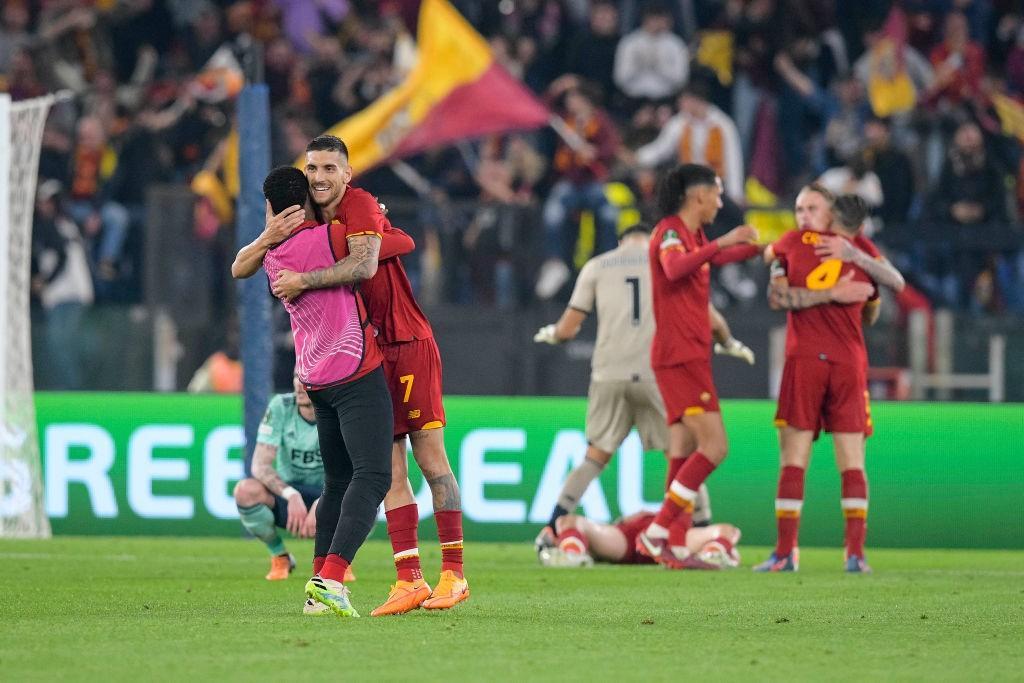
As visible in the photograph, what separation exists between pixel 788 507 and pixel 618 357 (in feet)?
5.55

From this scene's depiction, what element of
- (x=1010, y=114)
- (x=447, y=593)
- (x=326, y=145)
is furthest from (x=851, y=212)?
(x=1010, y=114)

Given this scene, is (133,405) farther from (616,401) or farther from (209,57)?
(209,57)

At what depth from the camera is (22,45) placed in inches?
779

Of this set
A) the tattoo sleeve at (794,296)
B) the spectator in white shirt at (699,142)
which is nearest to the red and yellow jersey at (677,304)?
the tattoo sleeve at (794,296)

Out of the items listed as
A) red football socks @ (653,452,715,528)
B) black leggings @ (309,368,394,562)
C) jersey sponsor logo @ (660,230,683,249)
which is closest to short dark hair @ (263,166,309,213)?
black leggings @ (309,368,394,562)

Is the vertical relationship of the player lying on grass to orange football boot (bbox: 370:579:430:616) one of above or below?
below

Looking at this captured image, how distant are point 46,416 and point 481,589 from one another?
5951 mm

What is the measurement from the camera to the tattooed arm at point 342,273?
7254mm

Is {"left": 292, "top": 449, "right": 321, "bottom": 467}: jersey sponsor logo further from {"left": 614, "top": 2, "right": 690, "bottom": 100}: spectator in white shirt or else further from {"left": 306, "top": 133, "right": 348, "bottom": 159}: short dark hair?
{"left": 614, "top": 2, "right": 690, "bottom": 100}: spectator in white shirt

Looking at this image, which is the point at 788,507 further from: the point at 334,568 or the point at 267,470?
the point at 334,568

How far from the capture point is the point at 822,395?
10930mm

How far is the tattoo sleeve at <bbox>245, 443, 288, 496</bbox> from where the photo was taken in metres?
9.91

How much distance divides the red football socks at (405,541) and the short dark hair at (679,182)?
3.76 meters

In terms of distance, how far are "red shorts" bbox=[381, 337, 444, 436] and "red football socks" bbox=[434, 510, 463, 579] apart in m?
0.39
